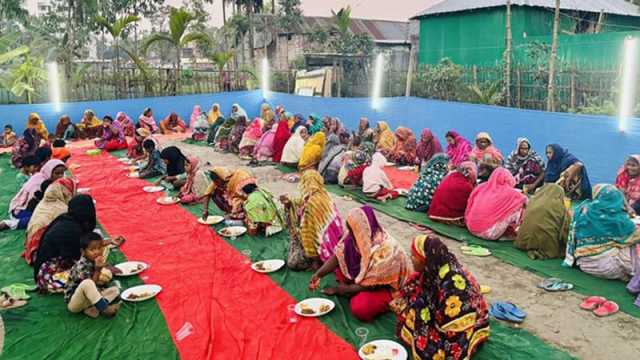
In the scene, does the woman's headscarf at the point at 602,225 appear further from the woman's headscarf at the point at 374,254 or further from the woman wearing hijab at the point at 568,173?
the woman wearing hijab at the point at 568,173

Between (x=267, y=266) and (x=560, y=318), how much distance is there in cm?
244

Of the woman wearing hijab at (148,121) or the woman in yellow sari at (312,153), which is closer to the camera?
A: the woman in yellow sari at (312,153)

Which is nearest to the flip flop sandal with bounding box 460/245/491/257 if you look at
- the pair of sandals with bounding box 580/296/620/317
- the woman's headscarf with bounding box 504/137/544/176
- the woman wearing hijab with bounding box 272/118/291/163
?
the pair of sandals with bounding box 580/296/620/317

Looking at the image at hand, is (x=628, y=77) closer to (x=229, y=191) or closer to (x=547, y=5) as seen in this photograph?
(x=229, y=191)

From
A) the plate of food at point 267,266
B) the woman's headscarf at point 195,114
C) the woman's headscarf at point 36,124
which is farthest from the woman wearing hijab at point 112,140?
the plate of food at point 267,266

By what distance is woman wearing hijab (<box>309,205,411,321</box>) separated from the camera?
3.65 metres

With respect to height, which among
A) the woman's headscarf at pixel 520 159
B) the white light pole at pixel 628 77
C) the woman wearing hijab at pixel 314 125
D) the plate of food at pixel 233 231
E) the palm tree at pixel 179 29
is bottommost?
the plate of food at pixel 233 231

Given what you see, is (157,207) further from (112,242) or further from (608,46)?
(608,46)

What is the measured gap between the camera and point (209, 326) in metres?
3.69

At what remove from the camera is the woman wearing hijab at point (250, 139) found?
10.6 m

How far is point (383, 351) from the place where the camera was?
125 inches

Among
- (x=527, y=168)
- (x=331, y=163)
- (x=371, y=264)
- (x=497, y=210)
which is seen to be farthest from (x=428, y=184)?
(x=371, y=264)

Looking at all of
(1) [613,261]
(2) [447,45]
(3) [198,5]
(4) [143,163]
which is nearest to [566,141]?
(1) [613,261]

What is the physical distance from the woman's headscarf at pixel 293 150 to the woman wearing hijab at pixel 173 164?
2008mm
